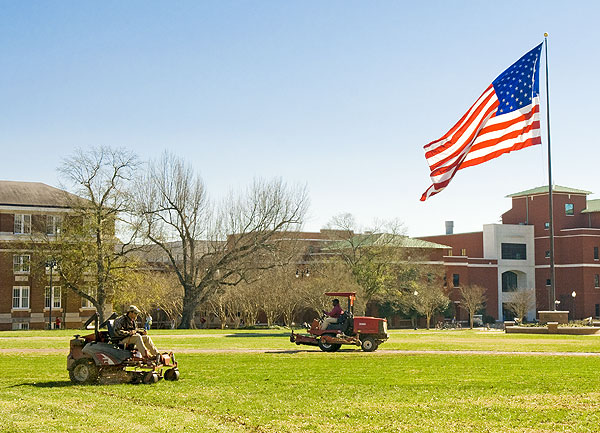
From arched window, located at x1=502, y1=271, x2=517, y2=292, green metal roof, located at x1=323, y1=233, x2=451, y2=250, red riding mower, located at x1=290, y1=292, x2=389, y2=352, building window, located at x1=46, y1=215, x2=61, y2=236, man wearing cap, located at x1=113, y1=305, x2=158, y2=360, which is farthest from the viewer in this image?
arched window, located at x1=502, y1=271, x2=517, y2=292

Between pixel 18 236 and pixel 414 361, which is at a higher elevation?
pixel 18 236

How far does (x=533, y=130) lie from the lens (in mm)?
24234

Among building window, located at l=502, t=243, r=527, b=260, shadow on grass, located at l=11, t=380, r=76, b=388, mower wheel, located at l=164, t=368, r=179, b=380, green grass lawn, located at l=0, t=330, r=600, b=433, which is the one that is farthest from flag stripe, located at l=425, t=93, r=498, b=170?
building window, located at l=502, t=243, r=527, b=260

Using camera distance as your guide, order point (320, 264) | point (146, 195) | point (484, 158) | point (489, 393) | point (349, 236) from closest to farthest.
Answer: point (489, 393), point (484, 158), point (146, 195), point (320, 264), point (349, 236)

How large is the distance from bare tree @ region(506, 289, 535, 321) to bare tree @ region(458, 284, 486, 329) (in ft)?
12.0

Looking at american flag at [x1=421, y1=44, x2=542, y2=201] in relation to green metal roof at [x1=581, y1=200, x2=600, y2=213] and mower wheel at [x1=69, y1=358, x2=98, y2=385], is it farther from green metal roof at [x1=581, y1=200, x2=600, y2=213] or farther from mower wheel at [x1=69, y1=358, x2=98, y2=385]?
green metal roof at [x1=581, y1=200, x2=600, y2=213]

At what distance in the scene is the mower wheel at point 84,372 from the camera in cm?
1805

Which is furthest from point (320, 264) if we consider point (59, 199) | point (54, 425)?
point (54, 425)

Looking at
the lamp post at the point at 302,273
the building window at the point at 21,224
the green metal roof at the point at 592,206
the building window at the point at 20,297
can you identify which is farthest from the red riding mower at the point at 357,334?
the green metal roof at the point at 592,206

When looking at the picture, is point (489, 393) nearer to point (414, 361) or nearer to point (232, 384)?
point (232, 384)

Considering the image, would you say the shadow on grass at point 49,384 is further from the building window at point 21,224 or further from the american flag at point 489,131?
the building window at point 21,224

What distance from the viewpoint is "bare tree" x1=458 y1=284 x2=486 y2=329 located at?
89675 millimetres

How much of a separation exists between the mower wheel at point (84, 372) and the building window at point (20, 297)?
6117cm

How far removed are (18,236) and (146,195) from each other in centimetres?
1725
